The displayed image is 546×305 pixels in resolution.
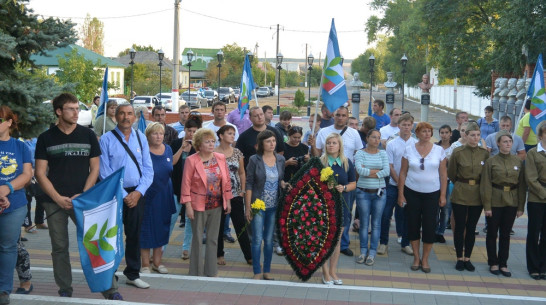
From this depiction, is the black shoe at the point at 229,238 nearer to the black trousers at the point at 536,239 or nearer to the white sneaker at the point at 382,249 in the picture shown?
the white sneaker at the point at 382,249

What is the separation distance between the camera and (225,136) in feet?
27.7

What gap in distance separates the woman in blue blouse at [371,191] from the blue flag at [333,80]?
0.70 metres

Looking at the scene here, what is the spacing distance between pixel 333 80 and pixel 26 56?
3.96 meters

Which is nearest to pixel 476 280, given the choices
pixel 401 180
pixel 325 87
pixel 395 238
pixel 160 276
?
pixel 401 180

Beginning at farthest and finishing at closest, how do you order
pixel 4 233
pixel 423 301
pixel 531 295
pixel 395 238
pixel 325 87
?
pixel 395 238 < pixel 325 87 < pixel 531 295 < pixel 423 301 < pixel 4 233

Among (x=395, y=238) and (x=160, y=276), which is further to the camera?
(x=395, y=238)

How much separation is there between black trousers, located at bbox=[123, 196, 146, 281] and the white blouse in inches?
137

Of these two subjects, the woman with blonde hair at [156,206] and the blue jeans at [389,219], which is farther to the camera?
the blue jeans at [389,219]

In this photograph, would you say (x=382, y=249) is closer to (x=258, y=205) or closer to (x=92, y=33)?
(x=258, y=205)

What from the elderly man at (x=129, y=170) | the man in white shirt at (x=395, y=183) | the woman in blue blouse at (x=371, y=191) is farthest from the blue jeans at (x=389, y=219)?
the elderly man at (x=129, y=170)

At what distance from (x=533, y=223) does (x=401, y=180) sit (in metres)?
1.71

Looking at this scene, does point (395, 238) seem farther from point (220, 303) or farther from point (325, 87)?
point (220, 303)

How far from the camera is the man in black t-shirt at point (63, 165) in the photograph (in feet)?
20.4

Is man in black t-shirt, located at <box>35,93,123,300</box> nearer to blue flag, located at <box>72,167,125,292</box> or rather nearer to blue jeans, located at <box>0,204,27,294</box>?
blue flag, located at <box>72,167,125,292</box>
